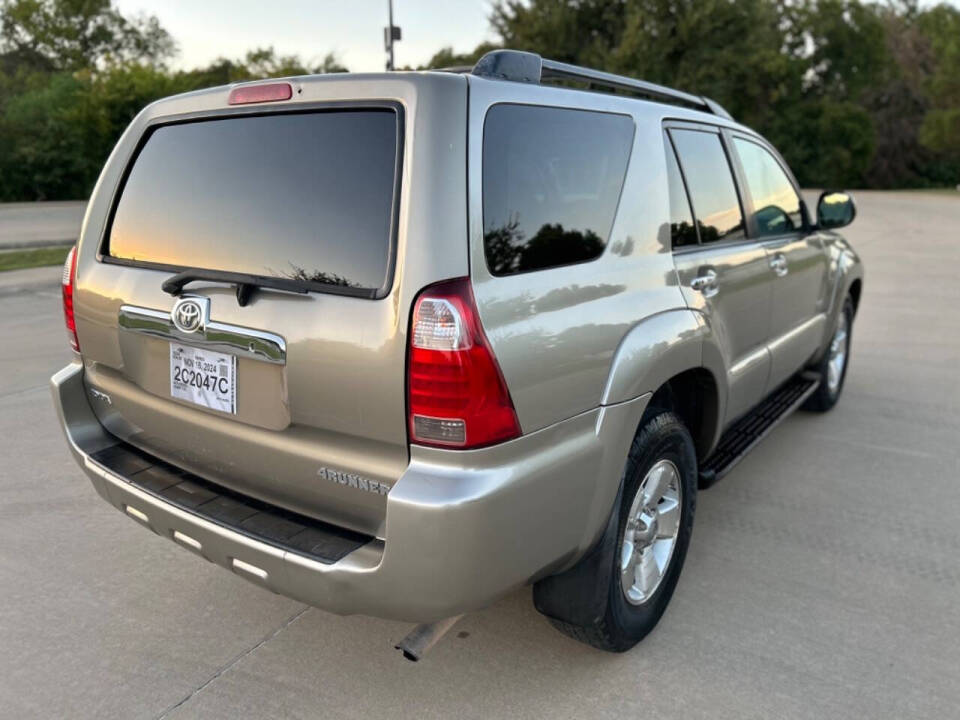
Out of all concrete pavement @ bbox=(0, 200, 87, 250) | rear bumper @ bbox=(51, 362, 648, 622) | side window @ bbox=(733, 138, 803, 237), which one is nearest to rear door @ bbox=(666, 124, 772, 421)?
side window @ bbox=(733, 138, 803, 237)

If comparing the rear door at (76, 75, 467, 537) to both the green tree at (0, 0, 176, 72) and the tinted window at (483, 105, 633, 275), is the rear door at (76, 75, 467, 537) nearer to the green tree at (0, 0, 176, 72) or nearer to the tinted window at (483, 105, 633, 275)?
the tinted window at (483, 105, 633, 275)

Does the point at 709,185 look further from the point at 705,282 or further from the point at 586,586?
the point at 586,586

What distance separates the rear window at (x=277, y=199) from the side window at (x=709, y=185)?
4.57 feet

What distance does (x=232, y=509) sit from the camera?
2381mm

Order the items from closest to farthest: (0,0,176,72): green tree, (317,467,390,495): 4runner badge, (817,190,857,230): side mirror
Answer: (317,467,390,495): 4runner badge
(817,190,857,230): side mirror
(0,0,176,72): green tree

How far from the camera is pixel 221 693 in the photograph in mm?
2504

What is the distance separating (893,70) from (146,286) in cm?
5583

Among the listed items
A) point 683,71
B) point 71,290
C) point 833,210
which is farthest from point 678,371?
point 683,71

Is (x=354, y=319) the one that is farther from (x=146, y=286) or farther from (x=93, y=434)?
(x=93, y=434)

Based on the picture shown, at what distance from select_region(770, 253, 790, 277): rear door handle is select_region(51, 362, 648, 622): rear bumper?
1.80m

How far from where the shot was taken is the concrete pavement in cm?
1531

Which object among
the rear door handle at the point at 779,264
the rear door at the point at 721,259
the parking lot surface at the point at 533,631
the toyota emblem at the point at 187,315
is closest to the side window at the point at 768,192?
the rear door handle at the point at 779,264

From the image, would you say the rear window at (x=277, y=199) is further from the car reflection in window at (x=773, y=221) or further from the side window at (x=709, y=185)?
the car reflection in window at (x=773, y=221)

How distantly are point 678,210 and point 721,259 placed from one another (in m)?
0.38
